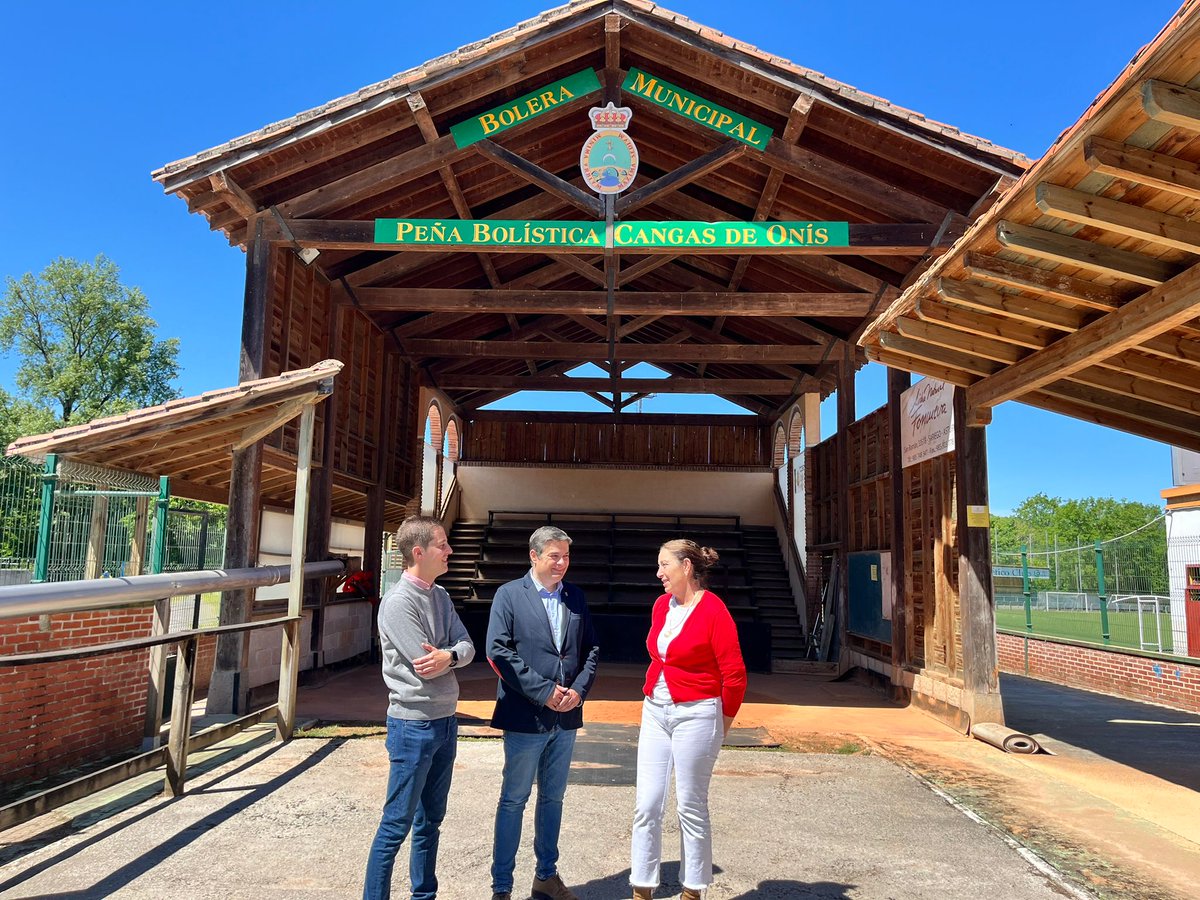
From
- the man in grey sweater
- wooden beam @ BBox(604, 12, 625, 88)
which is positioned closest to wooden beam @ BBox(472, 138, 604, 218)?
wooden beam @ BBox(604, 12, 625, 88)

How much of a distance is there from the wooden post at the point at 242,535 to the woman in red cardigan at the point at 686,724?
18.4 ft

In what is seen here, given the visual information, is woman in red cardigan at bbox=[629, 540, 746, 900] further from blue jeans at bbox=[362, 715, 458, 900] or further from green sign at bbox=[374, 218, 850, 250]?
green sign at bbox=[374, 218, 850, 250]

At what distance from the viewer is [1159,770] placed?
6.92 meters

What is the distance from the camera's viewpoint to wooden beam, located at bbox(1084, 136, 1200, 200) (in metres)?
4.10

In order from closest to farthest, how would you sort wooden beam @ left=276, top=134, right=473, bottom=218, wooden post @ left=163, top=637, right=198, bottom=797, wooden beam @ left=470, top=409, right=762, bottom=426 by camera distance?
wooden post @ left=163, top=637, right=198, bottom=797
wooden beam @ left=276, top=134, right=473, bottom=218
wooden beam @ left=470, top=409, right=762, bottom=426

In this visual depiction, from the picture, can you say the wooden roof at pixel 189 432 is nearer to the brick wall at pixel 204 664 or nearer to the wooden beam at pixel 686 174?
the brick wall at pixel 204 664

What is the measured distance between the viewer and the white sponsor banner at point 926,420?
8656mm

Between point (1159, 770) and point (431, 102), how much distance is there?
29.8 feet

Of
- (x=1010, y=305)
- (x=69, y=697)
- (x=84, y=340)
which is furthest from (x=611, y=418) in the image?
(x=84, y=340)

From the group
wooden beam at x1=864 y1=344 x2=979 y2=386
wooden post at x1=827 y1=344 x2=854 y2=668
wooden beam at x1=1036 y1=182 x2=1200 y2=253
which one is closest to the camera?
wooden beam at x1=1036 y1=182 x2=1200 y2=253

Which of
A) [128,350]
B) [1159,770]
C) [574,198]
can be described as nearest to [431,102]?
[574,198]

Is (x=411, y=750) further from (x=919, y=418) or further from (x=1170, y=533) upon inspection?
(x=1170, y=533)

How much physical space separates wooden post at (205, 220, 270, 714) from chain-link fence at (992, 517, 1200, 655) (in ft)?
27.3

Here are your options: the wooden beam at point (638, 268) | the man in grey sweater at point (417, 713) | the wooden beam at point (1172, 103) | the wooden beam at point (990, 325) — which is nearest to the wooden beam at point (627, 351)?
the wooden beam at point (638, 268)
